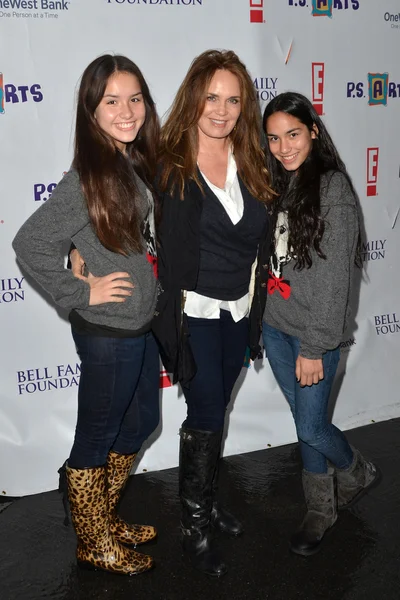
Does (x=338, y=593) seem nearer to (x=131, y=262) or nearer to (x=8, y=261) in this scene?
(x=131, y=262)

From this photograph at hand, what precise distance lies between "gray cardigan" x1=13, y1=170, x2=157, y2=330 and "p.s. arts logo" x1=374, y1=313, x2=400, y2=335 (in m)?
2.02

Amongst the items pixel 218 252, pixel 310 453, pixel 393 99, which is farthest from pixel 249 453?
pixel 393 99

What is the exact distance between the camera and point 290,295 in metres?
2.51

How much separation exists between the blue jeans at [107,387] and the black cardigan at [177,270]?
11 cm

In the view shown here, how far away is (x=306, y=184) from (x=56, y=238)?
2.98 ft

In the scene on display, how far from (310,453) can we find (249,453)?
3.54ft

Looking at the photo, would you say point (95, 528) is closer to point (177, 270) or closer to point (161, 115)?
point (177, 270)

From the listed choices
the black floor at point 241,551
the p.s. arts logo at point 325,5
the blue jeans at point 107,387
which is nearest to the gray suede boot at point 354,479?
the black floor at point 241,551

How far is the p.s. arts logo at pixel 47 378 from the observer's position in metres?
3.23

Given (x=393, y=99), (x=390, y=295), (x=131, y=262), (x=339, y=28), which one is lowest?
(x=390, y=295)

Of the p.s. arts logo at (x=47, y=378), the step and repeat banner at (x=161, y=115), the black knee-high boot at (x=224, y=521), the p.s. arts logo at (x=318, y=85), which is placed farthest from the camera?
the p.s. arts logo at (x=318, y=85)

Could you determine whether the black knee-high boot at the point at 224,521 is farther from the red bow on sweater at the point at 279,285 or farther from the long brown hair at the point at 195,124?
the long brown hair at the point at 195,124

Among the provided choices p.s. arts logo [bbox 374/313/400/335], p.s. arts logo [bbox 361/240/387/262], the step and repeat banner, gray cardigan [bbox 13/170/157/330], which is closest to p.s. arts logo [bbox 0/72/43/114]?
the step and repeat banner

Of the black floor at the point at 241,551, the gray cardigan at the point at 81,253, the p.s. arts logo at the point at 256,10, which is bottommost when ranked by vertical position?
the black floor at the point at 241,551
